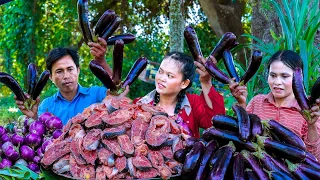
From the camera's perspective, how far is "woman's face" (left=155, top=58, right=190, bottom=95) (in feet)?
8.15

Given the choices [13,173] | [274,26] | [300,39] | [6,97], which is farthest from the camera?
[6,97]

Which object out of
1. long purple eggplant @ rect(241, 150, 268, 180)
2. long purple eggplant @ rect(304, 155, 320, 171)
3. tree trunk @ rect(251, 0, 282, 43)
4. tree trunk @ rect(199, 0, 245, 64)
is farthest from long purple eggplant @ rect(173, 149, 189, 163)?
tree trunk @ rect(199, 0, 245, 64)

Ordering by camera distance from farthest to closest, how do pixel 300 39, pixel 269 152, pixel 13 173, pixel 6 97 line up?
pixel 6 97, pixel 300 39, pixel 13 173, pixel 269 152

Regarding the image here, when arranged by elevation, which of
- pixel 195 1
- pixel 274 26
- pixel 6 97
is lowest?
pixel 6 97

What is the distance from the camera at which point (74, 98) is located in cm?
324

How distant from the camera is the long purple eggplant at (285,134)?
1683 mm

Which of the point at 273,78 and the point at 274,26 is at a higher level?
the point at 274,26

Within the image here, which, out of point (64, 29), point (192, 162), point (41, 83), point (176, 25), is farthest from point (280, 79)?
point (64, 29)

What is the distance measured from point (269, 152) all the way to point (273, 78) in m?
0.85

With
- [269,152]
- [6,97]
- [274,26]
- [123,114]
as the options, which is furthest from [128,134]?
[6,97]

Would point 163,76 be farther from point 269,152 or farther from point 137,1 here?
point 137,1

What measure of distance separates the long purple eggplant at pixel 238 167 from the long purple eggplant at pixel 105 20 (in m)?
1.07

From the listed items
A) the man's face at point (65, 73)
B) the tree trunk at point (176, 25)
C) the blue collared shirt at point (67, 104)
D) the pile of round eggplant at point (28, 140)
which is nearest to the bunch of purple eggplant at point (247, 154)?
the pile of round eggplant at point (28, 140)

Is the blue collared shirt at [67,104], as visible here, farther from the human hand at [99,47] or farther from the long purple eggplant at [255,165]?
the long purple eggplant at [255,165]
